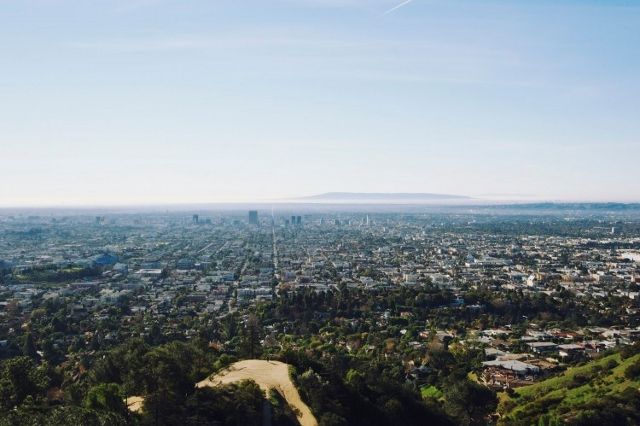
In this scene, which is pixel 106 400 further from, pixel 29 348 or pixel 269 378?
pixel 29 348

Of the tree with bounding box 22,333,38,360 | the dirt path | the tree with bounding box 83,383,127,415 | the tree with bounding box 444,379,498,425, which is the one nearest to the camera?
the tree with bounding box 83,383,127,415

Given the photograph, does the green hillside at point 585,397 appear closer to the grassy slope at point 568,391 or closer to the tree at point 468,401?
the grassy slope at point 568,391

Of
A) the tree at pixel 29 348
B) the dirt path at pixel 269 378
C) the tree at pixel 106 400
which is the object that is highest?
the tree at pixel 106 400

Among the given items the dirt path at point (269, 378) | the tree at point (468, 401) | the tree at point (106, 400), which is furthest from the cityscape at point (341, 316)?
the tree at point (106, 400)

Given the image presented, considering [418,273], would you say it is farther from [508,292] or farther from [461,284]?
[508,292]

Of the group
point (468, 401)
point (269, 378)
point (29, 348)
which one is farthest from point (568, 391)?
point (29, 348)

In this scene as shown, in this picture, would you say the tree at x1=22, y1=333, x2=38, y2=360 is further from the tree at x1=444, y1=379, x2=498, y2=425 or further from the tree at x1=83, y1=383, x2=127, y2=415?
the tree at x1=444, y1=379, x2=498, y2=425

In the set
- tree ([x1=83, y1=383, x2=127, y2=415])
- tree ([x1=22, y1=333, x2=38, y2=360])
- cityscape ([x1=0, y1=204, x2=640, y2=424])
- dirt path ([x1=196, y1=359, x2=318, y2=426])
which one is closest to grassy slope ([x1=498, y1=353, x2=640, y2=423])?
cityscape ([x1=0, y1=204, x2=640, y2=424])
